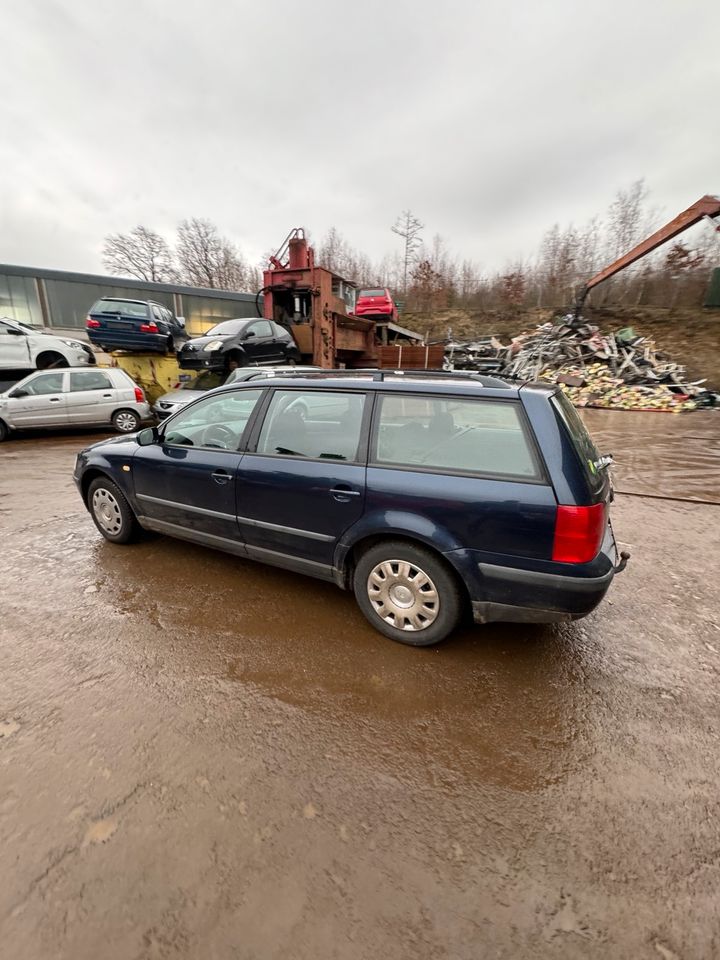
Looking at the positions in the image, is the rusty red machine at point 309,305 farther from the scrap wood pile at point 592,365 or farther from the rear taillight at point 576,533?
the rear taillight at point 576,533

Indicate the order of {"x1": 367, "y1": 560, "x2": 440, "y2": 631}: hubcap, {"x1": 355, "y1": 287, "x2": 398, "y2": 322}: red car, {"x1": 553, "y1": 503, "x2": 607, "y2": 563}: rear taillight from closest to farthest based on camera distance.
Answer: {"x1": 553, "y1": 503, "x2": 607, "y2": 563}: rear taillight → {"x1": 367, "y1": 560, "x2": 440, "y2": 631}: hubcap → {"x1": 355, "y1": 287, "x2": 398, "y2": 322}: red car

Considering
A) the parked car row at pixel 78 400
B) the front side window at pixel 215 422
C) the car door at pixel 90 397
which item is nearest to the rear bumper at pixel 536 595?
the front side window at pixel 215 422

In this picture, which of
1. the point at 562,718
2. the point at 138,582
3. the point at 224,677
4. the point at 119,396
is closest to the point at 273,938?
the point at 224,677

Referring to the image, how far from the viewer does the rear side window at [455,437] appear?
2264mm

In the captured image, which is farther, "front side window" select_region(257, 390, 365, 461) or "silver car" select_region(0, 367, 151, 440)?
"silver car" select_region(0, 367, 151, 440)

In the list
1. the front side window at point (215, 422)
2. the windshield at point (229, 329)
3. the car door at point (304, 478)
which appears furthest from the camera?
the windshield at point (229, 329)

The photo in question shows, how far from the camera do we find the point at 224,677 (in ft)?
7.70

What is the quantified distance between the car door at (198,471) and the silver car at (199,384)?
386cm

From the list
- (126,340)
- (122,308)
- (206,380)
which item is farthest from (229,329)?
(122,308)

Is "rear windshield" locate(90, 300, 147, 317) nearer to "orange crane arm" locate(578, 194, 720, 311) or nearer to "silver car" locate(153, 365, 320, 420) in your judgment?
"silver car" locate(153, 365, 320, 420)

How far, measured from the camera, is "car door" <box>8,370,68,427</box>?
27.5 feet

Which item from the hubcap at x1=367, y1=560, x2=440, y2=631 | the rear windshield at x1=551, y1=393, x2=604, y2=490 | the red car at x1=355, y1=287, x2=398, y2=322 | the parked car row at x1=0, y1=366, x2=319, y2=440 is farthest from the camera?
the red car at x1=355, y1=287, x2=398, y2=322

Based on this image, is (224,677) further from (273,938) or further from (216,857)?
(273,938)

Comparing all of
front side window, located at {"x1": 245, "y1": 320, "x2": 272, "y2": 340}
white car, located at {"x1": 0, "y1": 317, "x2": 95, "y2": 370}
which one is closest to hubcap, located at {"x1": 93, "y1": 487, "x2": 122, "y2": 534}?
front side window, located at {"x1": 245, "y1": 320, "x2": 272, "y2": 340}
